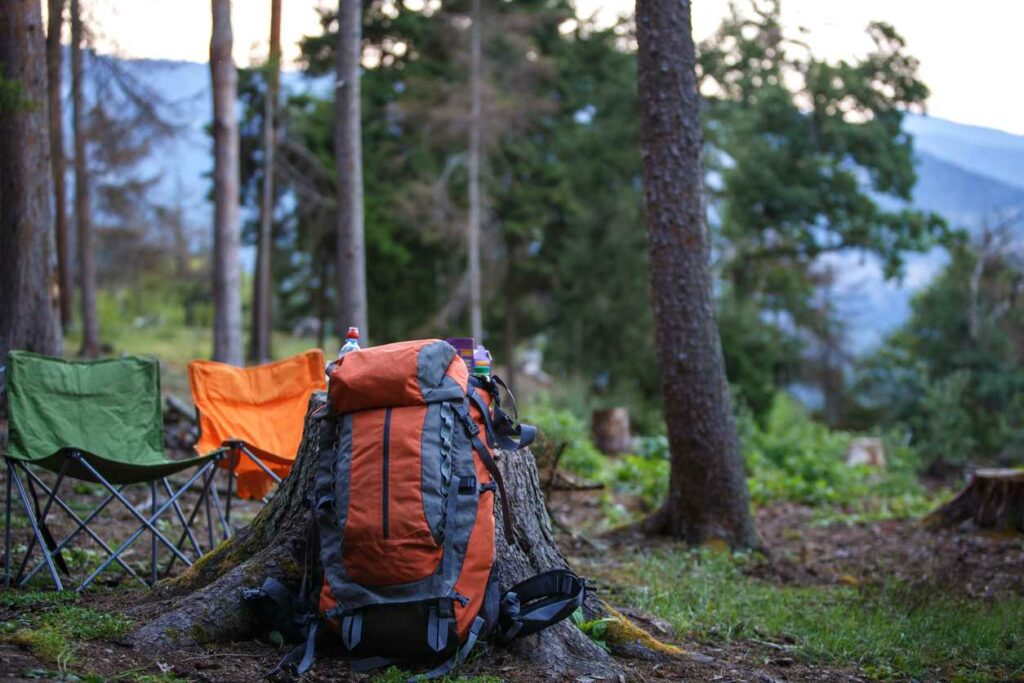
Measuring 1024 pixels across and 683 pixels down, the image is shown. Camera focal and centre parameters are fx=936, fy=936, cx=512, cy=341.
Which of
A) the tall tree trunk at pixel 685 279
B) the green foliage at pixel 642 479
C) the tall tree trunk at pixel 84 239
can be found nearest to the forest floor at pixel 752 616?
the tall tree trunk at pixel 685 279

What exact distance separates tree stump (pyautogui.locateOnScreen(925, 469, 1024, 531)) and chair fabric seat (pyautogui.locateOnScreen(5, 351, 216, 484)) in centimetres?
532

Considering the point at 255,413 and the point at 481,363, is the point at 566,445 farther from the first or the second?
the point at 481,363

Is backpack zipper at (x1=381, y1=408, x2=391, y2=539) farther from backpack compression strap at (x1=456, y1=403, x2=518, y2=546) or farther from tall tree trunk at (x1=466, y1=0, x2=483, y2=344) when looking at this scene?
tall tree trunk at (x1=466, y1=0, x2=483, y2=344)

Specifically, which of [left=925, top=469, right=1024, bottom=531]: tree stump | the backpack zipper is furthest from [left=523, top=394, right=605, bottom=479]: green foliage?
[left=925, top=469, right=1024, bottom=531]: tree stump

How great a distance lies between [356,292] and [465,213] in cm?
1090

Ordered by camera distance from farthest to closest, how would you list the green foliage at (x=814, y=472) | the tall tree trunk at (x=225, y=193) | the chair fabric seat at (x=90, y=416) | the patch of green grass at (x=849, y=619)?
1. the tall tree trunk at (x=225, y=193)
2. the green foliage at (x=814, y=472)
3. the chair fabric seat at (x=90, y=416)
4. the patch of green grass at (x=849, y=619)

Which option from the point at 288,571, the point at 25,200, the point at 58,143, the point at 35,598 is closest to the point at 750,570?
the point at 288,571

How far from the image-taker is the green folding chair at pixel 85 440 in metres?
3.57

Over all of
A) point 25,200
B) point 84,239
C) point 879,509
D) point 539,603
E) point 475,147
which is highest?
point 475,147

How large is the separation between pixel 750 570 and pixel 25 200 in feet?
17.1

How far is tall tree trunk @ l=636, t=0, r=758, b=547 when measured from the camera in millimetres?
5453

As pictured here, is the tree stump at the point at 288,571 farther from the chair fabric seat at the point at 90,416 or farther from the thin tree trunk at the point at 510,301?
Result: the thin tree trunk at the point at 510,301

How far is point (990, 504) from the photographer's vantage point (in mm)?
6523

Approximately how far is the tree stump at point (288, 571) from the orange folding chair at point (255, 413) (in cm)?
79
